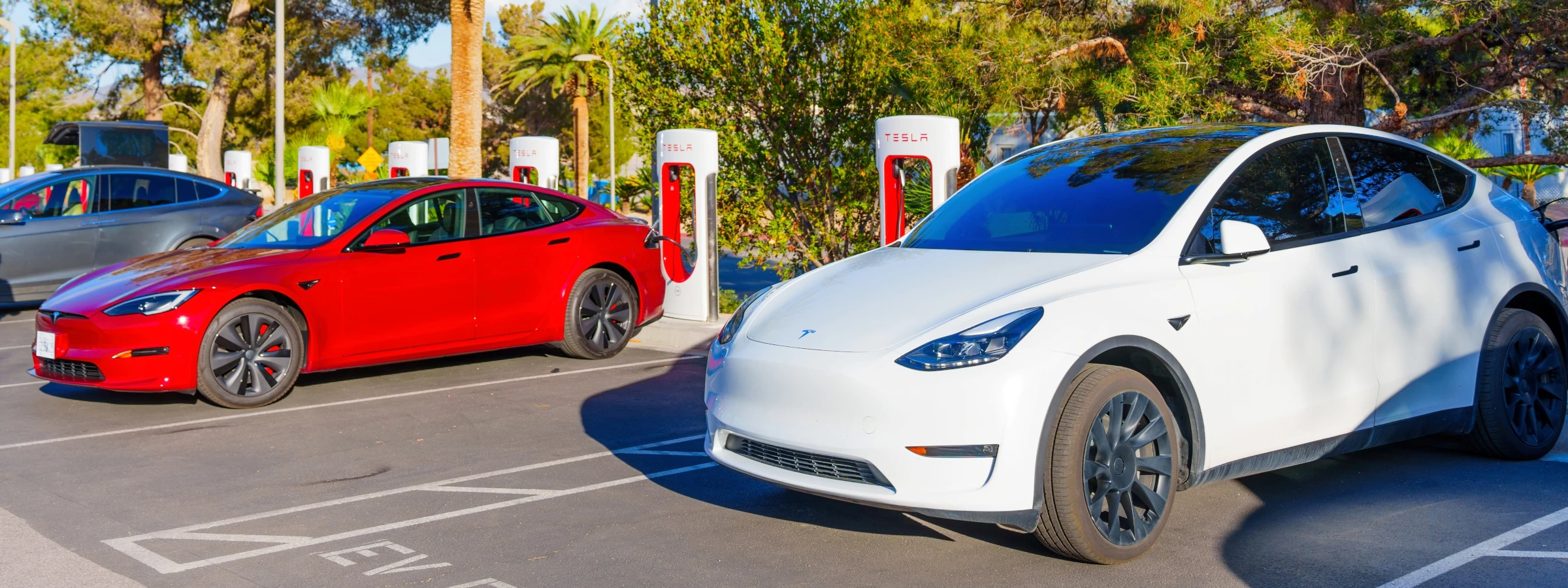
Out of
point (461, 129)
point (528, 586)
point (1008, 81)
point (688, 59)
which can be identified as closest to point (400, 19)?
point (461, 129)

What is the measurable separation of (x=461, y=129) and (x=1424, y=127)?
1354 centimetres

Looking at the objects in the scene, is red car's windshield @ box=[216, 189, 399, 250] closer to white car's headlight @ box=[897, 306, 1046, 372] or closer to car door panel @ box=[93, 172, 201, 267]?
car door panel @ box=[93, 172, 201, 267]

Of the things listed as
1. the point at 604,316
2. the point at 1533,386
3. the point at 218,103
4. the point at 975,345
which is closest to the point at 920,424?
the point at 975,345

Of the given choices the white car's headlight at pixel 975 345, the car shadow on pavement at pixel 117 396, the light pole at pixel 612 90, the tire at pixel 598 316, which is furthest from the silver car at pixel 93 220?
the white car's headlight at pixel 975 345

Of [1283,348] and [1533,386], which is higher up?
[1283,348]

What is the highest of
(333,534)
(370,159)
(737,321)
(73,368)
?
(370,159)

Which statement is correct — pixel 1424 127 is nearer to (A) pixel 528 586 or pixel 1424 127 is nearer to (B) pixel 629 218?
(B) pixel 629 218

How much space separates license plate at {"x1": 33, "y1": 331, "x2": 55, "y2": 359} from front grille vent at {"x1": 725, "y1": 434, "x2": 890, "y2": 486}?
17.3 feet

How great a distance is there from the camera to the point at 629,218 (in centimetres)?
1053

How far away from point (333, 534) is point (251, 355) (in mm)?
3308

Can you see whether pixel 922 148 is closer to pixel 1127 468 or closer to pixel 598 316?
pixel 598 316

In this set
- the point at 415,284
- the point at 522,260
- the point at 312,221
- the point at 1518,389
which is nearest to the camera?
the point at 1518,389

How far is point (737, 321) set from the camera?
5.05m

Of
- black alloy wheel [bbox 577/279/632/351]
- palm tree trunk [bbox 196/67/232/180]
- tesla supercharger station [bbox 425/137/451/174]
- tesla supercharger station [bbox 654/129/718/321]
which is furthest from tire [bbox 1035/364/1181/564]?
palm tree trunk [bbox 196/67/232/180]
